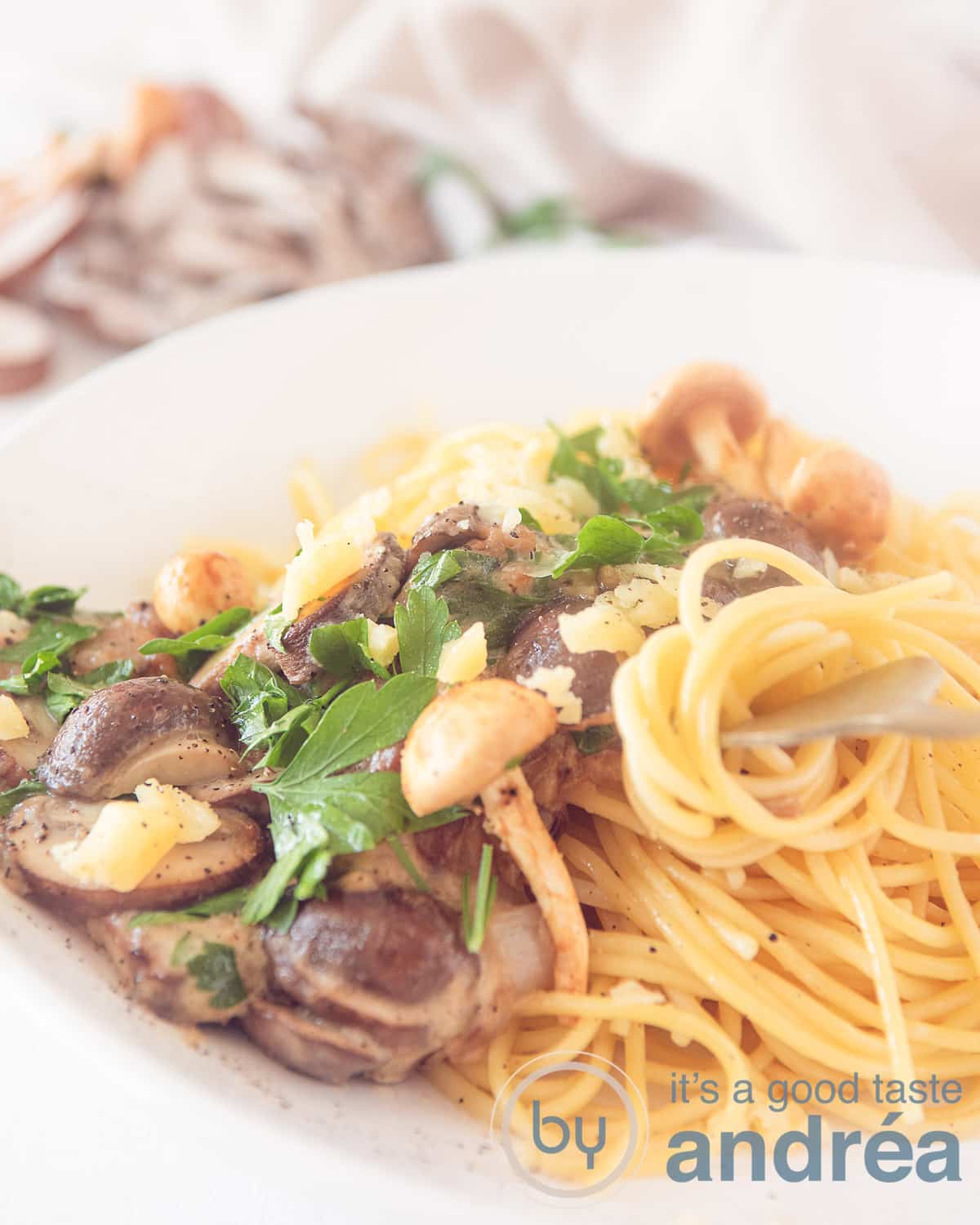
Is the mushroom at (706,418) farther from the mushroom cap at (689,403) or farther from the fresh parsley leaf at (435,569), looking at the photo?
the fresh parsley leaf at (435,569)

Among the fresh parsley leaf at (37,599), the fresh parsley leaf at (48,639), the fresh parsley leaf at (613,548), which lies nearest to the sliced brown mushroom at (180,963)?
the fresh parsley leaf at (48,639)

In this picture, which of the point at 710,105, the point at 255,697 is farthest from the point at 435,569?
the point at 710,105

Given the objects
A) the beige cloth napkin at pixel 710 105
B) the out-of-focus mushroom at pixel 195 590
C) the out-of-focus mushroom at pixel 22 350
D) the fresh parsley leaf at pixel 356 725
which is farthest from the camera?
the beige cloth napkin at pixel 710 105

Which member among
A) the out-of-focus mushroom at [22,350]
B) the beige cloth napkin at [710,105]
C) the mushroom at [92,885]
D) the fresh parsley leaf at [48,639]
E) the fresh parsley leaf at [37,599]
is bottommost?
the mushroom at [92,885]

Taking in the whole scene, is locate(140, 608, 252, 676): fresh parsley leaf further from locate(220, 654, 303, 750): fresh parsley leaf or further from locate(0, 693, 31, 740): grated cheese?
locate(0, 693, 31, 740): grated cheese

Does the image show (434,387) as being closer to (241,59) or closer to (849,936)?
(849,936)

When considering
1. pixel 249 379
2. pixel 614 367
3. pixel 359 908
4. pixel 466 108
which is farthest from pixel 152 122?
pixel 359 908

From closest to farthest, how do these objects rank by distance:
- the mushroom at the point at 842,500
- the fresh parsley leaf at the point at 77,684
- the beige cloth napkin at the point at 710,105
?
1. the fresh parsley leaf at the point at 77,684
2. the mushroom at the point at 842,500
3. the beige cloth napkin at the point at 710,105

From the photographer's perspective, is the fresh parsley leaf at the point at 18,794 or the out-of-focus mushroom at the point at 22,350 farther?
the out-of-focus mushroom at the point at 22,350
